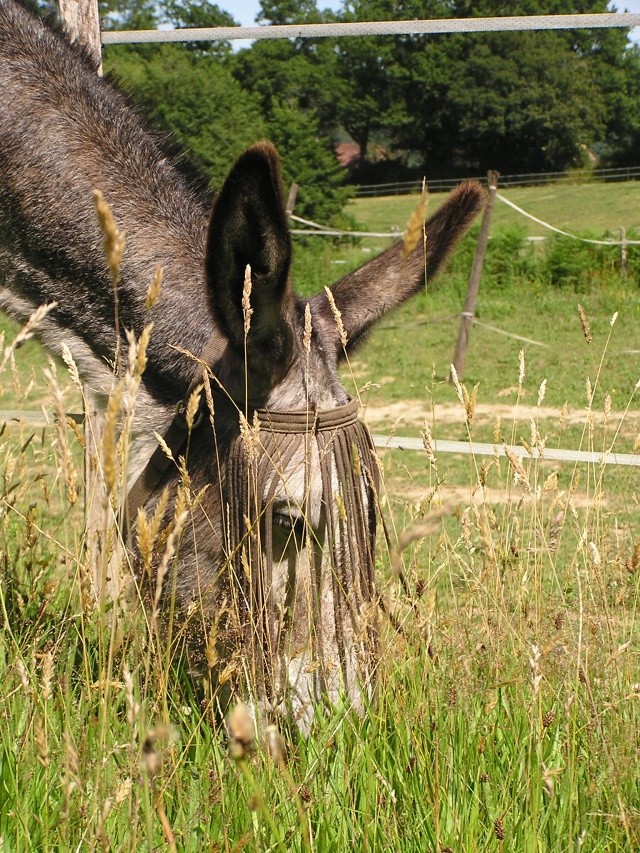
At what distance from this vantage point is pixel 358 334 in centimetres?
258

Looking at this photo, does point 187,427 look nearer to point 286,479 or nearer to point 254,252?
point 286,479

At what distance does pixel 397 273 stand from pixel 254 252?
31.3 inches

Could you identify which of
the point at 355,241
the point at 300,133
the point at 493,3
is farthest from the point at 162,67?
the point at 493,3

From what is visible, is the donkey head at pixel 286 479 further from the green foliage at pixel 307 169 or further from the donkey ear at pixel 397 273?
the green foliage at pixel 307 169

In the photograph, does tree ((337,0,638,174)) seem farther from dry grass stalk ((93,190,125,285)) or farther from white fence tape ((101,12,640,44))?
dry grass stalk ((93,190,125,285))

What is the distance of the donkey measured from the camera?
1.96 meters

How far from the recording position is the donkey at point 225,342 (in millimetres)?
1957

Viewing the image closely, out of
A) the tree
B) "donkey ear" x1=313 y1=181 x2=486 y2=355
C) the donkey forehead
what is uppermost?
the tree

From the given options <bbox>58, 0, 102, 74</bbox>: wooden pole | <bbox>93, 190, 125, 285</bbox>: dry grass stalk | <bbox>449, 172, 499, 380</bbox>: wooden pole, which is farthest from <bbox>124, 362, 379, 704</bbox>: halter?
<bbox>449, 172, 499, 380</bbox>: wooden pole

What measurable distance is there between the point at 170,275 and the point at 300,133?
30220mm

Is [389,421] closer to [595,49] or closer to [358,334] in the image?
[358,334]

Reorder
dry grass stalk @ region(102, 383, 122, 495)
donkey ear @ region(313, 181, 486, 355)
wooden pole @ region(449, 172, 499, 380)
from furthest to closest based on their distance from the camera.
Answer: wooden pole @ region(449, 172, 499, 380) < donkey ear @ region(313, 181, 486, 355) < dry grass stalk @ region(102, 383, 122, 495)

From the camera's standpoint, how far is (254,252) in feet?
6.36

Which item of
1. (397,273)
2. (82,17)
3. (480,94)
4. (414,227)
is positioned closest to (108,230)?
(414,227)
